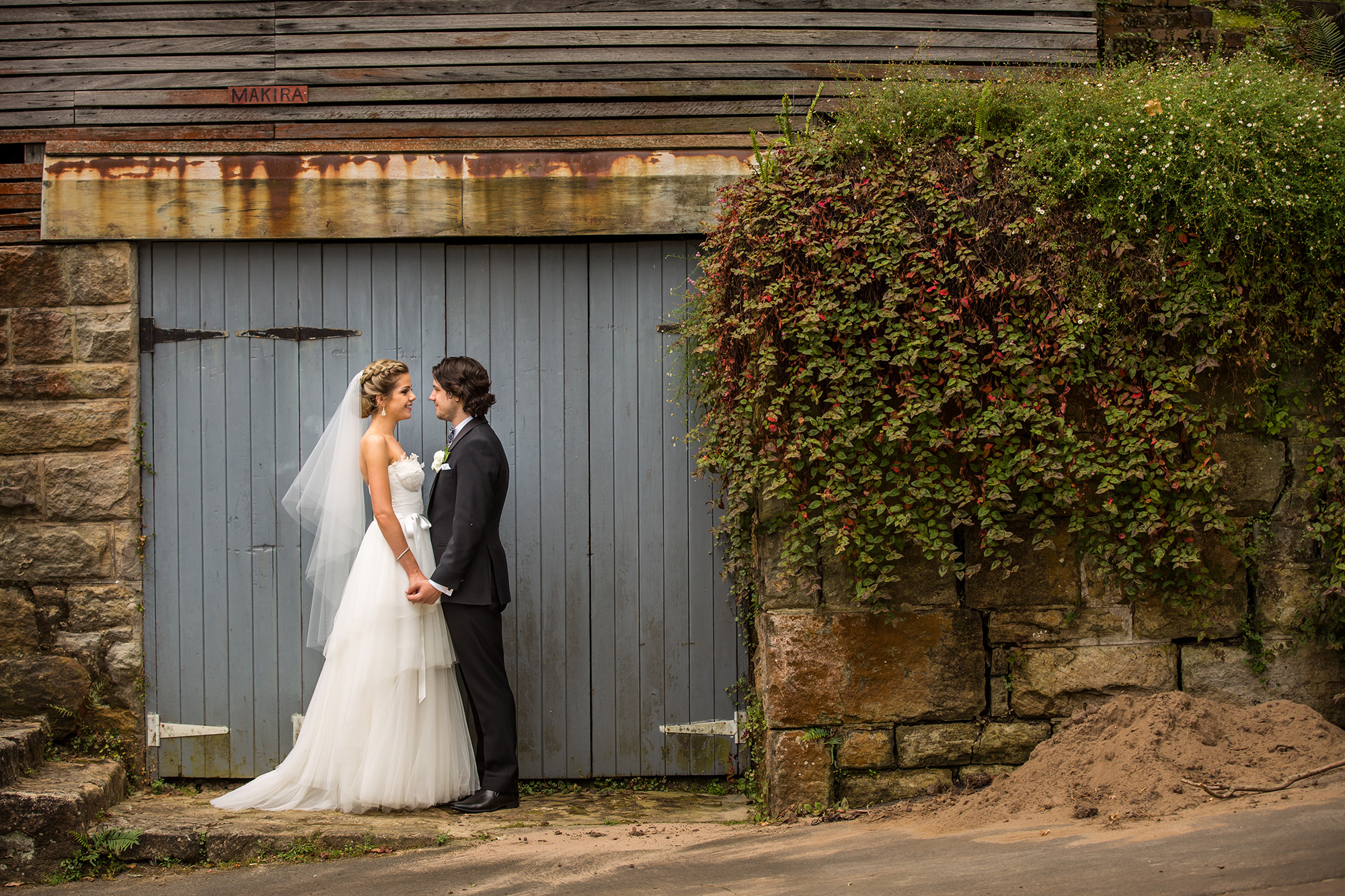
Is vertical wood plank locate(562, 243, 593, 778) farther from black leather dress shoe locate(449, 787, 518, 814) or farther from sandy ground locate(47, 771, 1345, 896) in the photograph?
sandy ground locate(47, 771, 1345, 896)

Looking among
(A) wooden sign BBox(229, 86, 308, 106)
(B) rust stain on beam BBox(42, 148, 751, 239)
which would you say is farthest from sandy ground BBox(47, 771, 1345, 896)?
(A) wooden sign BBox(229, 86, 308, 106)

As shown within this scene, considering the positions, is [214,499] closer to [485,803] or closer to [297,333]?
[297,333]

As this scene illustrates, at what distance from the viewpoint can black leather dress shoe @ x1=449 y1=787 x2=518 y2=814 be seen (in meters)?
4.09

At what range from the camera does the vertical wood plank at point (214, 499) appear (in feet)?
14.7

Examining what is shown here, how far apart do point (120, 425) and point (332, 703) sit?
167 centimetres

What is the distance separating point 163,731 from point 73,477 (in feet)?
4.17

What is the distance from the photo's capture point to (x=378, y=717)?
4027mm

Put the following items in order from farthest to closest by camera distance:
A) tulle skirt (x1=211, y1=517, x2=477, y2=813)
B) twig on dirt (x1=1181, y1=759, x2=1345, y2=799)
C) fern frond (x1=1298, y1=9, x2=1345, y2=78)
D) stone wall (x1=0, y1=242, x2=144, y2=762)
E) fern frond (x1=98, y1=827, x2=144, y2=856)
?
fern frond (x1=1298, y1=9, x2=1345, y2=78) < stone wall (x1=0, y1=242, x2=144, y2=762) < tulle skirt (x1=211, y1=517, x2=477, y2=813) < fern frond (x1=98, y1=827, x2=144, y2=856) < twig on dirt (x1=1181, y1=759, x2=1345, y2=799)

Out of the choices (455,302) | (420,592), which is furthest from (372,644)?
(455,302)

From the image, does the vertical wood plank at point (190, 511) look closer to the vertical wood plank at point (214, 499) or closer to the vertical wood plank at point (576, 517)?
the vertical wood plank at point (214, 499)

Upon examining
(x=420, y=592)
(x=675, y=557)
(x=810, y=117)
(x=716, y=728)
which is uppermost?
(x=810, y=117)

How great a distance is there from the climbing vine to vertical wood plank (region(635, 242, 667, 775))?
2.60 ft

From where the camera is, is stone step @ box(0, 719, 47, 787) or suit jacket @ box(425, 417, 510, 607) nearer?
stone step @ box(0, 719, 47, 787)

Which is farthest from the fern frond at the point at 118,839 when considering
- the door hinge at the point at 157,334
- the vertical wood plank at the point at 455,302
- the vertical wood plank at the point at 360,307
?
the vertical wood plank at the point at 455,302
